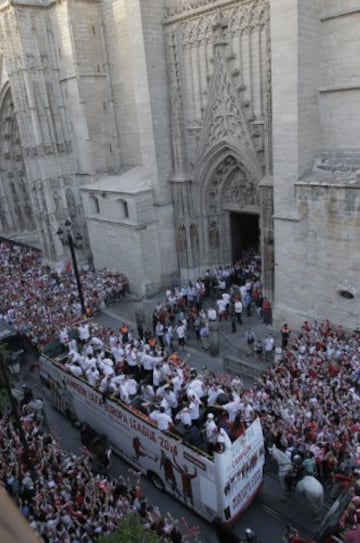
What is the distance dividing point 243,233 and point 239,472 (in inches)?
592

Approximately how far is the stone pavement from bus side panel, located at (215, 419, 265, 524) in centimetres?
501

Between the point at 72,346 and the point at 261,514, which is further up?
the point at 72,346

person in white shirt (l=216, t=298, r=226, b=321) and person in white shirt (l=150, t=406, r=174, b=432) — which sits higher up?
person in white shirt (l=150, t=406, r=174, b=432)

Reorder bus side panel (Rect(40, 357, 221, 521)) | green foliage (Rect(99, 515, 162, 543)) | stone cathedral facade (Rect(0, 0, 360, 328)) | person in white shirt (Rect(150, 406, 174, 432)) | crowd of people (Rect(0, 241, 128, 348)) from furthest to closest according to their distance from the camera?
crowd of people (Rect(0, 241, 128, 348)) < stone cathedral facade (Rect(0, 0, 360, 328)) < person in white shirt (Rect(150, 406, 174, 432)) < bus side panel (Rect(40, 357, 221, 521)) < green foliage (Rect(99, 515, 162, 543))

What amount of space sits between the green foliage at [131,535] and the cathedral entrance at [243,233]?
15970 millimetres

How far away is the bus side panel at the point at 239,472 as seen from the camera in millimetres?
8695

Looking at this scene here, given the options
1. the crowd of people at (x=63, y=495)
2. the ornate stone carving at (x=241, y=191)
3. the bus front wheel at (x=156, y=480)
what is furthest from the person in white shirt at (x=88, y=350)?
the ornate stone carving at (x=241, y=191)

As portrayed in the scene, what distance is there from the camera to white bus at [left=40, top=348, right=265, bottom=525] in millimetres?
8875

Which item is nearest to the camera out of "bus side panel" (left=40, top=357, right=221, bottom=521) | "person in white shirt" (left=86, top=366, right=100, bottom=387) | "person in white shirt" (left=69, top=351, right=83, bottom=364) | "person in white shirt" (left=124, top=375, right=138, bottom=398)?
"bus side panel" (left=40, top=357, right=221, bottom=521)

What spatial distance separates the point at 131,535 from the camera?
7.15m

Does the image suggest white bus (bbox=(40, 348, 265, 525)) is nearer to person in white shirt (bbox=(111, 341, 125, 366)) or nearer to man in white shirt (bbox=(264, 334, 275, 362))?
person in white shirt (bbox=(111, 341, 125, 366))

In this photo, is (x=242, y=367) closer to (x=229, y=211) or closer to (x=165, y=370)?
(x=165, y=370)

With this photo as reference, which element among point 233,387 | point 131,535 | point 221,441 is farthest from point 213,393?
point 131,535

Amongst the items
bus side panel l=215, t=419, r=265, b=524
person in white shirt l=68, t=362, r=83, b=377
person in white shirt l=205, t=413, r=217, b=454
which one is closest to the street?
bus side panel l=215, t=419, r=265, b=524
